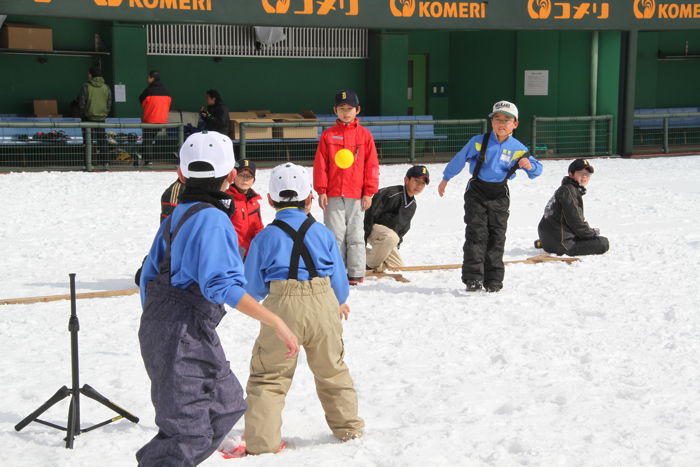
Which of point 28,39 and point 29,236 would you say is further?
point 28,39

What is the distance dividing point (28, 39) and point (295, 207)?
501 inches

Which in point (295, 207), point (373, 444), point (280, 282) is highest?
point (295, 207)

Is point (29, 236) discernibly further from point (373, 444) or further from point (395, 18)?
point (395, 18)

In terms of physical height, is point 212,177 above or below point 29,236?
above

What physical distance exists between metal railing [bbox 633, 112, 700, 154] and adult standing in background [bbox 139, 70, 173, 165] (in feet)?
31.7

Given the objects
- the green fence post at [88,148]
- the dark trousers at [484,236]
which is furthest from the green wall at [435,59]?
the dark trousers at [484,236]

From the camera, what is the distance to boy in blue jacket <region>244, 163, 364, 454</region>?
14.6 ft

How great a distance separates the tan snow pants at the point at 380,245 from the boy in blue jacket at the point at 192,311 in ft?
15.9

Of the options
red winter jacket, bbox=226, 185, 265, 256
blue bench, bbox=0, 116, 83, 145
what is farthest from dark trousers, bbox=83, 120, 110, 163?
red winter jacket, bbox=226, 185, 265, 256

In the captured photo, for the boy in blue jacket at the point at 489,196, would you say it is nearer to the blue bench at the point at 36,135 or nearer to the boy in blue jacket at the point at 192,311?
the boy in blue jacket at the point at 192,311

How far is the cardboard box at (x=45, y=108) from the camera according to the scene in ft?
53.9

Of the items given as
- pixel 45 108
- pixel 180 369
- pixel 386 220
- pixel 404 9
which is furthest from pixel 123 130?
pixel 180 369

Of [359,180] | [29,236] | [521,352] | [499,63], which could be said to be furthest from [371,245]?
[499,63]

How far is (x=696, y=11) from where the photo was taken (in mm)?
18578
